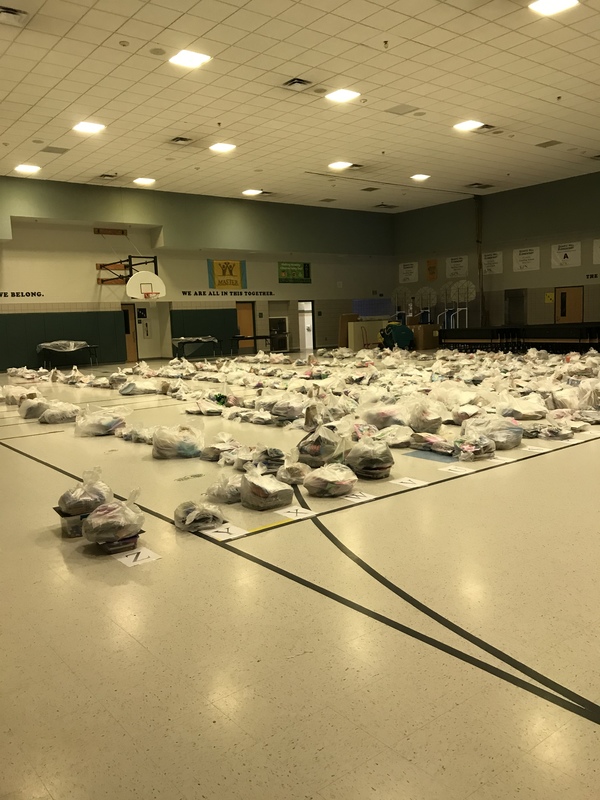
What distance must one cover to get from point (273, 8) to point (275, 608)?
735 centimetres

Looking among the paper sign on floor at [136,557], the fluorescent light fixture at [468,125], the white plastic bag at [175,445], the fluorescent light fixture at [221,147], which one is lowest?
the paper sign on floor at [136,557]

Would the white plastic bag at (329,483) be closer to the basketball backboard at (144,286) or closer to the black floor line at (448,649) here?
the black floor line at (448,649)

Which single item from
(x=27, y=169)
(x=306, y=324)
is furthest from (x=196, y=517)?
(x=306, y=324)

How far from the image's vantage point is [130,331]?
1880cm

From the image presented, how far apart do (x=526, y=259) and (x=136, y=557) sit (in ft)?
63.6

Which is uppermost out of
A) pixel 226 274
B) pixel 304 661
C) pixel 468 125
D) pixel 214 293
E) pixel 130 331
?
pixel 468 125

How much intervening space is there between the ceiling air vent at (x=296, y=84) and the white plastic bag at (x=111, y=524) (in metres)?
8.61

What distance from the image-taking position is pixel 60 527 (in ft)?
11.5

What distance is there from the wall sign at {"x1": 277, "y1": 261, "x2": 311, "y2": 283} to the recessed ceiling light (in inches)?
328

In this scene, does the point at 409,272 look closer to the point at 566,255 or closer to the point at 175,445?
the point at 566,255

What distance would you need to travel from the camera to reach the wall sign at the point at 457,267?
21.6 m

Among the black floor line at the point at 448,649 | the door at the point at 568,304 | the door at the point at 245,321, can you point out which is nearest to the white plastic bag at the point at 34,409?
the black floor line at the point at 448,649

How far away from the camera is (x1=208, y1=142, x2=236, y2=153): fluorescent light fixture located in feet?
43.9

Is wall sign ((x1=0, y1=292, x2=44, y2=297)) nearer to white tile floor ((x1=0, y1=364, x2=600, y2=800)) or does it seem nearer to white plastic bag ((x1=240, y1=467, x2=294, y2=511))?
white tile floor ((x1=0, y1=364, x2=600, y2=800))
